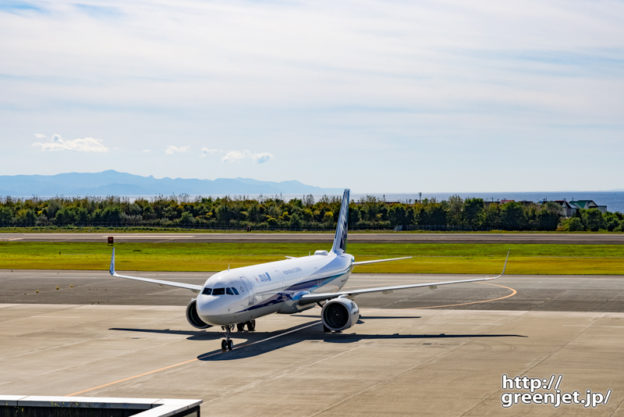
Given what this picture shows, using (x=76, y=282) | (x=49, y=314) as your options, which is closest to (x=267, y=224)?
(x=76, y=282)

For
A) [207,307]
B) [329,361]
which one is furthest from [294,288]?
[329,361]

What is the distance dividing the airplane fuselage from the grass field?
32387 mm

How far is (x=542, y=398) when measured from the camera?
28.8 m

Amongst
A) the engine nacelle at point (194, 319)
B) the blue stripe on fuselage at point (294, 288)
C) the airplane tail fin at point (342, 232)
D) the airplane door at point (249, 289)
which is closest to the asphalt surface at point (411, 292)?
the airplane tail fin at point (342, 232)

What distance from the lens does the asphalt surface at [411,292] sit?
56594mm

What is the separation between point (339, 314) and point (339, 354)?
5578mm

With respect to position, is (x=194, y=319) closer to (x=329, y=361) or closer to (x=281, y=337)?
(x=281, y=337)

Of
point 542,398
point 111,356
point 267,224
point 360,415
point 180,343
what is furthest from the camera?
point 267,224

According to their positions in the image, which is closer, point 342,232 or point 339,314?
point 339,314

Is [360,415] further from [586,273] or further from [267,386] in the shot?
[586,273]

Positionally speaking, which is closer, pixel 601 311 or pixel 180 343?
pixel 180 343

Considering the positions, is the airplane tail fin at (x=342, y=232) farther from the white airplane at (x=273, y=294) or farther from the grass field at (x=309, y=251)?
the grass field at (x=309, y=251)

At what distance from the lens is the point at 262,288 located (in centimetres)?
4128

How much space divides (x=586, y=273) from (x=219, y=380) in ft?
178
